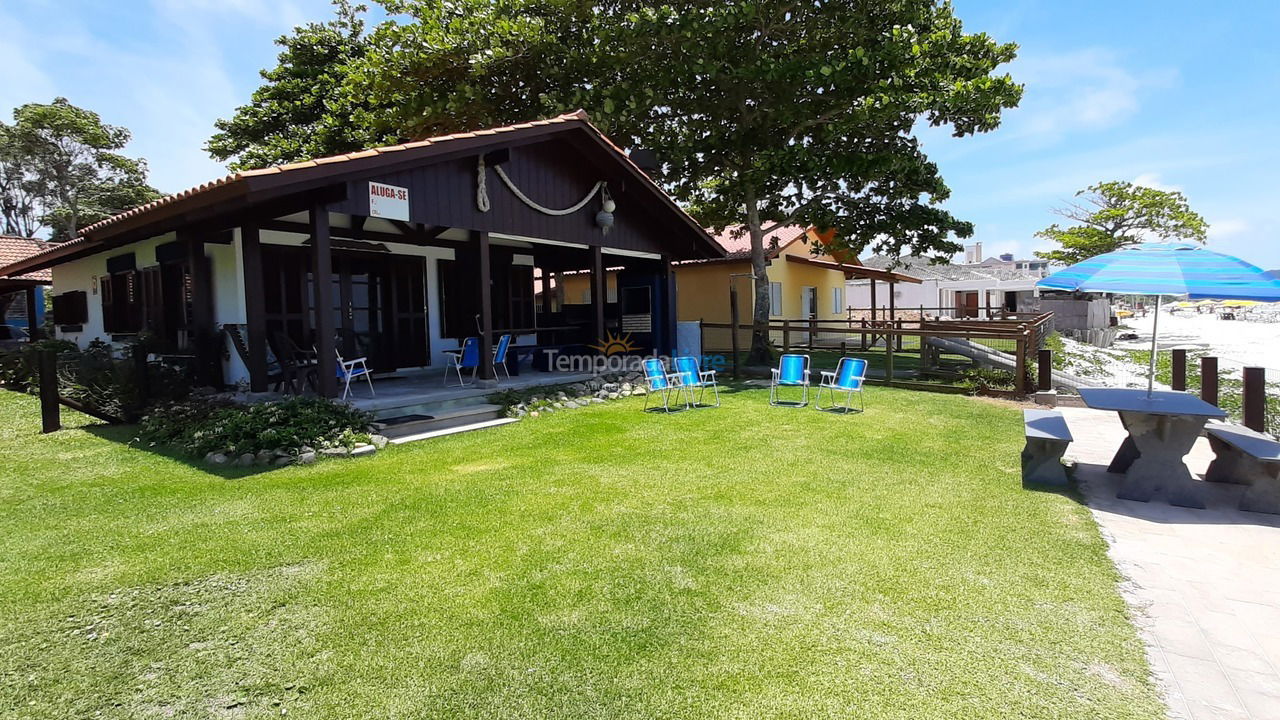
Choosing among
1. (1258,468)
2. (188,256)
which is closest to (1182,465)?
(1258,468)

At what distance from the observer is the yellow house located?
17.9 m

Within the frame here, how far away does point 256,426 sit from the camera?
6172 mm

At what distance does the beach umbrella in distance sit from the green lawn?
65.3 inches

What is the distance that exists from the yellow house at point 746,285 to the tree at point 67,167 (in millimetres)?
28909

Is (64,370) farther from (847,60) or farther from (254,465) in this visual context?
(847,60)

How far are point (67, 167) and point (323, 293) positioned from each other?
3991 cm

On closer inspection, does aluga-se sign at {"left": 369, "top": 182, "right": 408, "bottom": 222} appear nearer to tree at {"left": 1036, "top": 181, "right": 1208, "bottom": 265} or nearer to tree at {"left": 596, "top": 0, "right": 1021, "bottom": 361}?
tree at {"left": 596, "top": 0, "right": 1021, "bottom": 361}

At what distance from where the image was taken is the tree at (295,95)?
1928 centimetres

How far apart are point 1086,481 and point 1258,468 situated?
3.54ft

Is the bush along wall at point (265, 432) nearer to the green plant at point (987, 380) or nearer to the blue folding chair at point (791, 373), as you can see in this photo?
the blue folding chair at point (791, 373)

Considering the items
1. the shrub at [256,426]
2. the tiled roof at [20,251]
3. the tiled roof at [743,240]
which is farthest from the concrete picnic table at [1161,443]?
the tiled roof at [20,251]

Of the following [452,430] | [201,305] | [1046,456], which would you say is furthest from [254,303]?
[1046,456]

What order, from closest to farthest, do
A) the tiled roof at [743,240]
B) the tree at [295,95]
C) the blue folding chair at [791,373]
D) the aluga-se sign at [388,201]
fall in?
the aluga-se sign at [388,201] → the blue folding chair at [791,373] → the tiled roof at [743,240] → the tree at [295,95]

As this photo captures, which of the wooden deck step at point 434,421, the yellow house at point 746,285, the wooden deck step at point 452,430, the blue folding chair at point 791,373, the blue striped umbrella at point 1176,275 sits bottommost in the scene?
the wooden deck step at point 452,430
